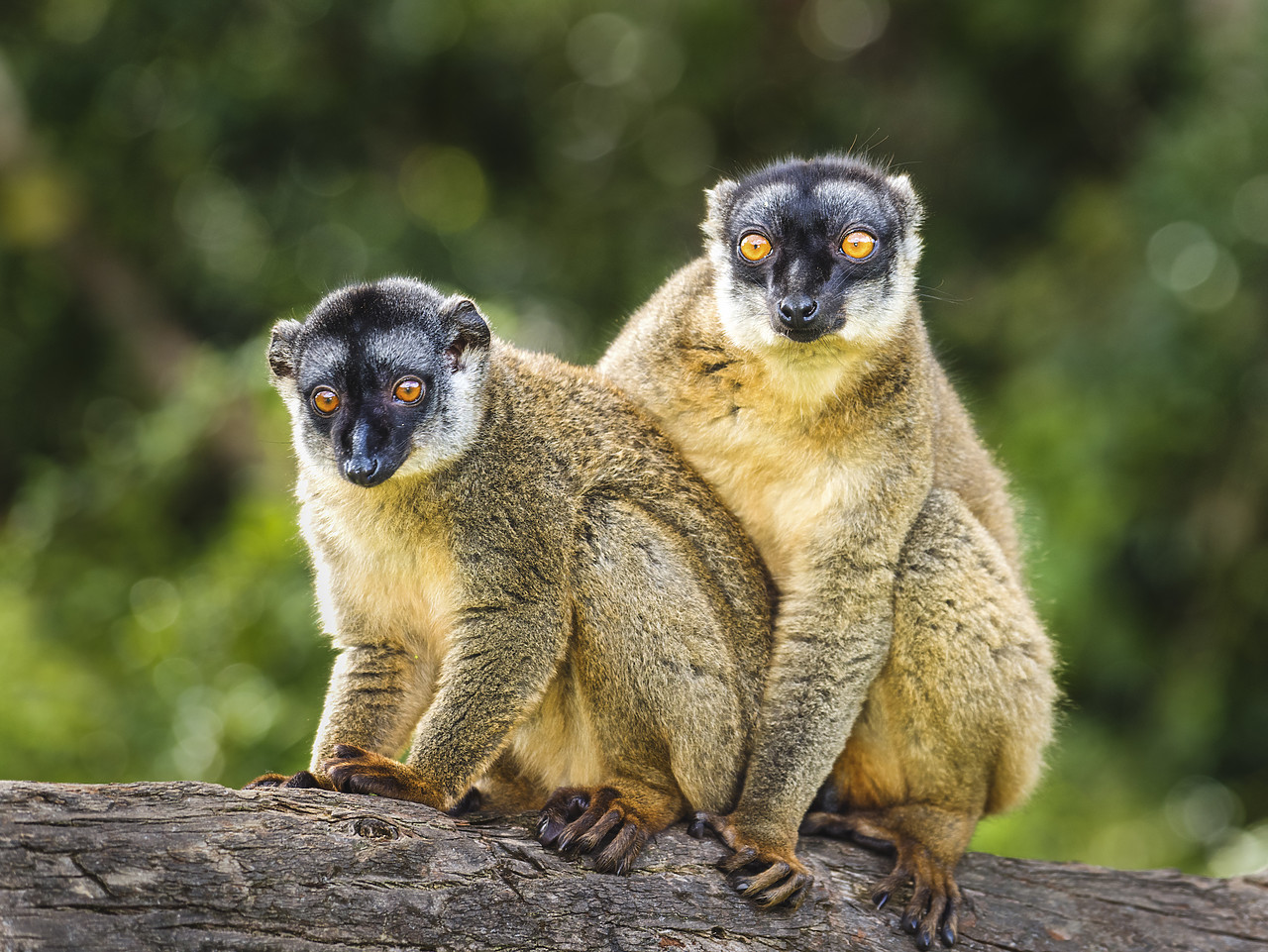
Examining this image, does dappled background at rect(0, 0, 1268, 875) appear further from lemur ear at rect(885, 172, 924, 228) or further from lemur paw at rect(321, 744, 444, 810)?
lemur paw at rect(321, 744, 444, 810)

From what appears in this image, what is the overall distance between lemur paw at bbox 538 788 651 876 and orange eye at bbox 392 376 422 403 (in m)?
1.79

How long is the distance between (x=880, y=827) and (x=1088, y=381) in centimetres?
585

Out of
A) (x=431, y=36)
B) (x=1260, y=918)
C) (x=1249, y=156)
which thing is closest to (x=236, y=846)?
(x=1260, y=918)

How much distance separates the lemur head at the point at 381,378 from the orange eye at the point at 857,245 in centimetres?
173

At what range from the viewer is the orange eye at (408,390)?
5113 millimetres

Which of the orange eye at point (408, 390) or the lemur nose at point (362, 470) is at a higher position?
the orange eye at point (408, 390)

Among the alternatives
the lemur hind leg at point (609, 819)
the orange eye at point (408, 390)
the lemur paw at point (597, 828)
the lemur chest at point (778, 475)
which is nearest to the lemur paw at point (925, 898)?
the lemur hind leg at point (609, 819)

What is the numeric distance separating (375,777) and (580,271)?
8936 millimetres

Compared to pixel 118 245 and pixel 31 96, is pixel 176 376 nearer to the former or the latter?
pixel 118 245

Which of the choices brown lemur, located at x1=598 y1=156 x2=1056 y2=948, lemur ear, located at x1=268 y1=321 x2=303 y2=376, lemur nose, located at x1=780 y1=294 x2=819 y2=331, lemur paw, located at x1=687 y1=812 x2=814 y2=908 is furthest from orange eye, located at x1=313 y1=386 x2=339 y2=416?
lemur paw, located at x1=687 y1=812 x2=814 y2=908

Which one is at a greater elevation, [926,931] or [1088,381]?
[1088,381]

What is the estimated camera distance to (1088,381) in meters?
10.1

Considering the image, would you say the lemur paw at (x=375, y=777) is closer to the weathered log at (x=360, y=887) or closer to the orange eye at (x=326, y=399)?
the weathered log at (x=360, y=887)

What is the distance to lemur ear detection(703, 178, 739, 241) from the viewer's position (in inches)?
232
